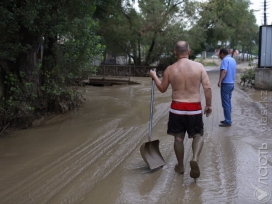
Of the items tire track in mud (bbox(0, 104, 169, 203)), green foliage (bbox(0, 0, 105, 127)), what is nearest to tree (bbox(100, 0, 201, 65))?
green foliage (bbox(0, 0, 105, 127))

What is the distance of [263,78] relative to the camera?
13.7 metres

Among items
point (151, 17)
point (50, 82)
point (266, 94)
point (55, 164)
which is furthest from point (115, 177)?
point (151, 17)

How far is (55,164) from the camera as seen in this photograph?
Result: 5371 mm

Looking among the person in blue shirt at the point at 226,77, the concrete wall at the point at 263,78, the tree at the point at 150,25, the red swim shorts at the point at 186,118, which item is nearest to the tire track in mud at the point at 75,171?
the red swim shorts at the point at 186,118

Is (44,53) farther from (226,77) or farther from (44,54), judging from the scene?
(226,77)

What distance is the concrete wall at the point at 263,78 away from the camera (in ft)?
44.1

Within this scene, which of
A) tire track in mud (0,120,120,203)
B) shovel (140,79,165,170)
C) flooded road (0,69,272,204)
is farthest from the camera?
shovel (140,79,165,170)

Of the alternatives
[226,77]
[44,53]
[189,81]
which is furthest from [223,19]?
[189,81]

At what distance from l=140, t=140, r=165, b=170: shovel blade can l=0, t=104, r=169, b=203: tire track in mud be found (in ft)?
1.89

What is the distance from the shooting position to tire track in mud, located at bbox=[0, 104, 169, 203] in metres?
4.19

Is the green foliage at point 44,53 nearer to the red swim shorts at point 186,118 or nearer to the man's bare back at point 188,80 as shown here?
the man's bare back at point 188,80

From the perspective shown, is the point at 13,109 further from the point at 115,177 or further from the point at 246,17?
the point at 246,17

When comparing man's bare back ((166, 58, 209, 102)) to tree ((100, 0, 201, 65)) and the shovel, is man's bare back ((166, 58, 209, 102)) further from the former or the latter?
tree ((100, 0, 201, 65))

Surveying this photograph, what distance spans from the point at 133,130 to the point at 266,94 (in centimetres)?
697
